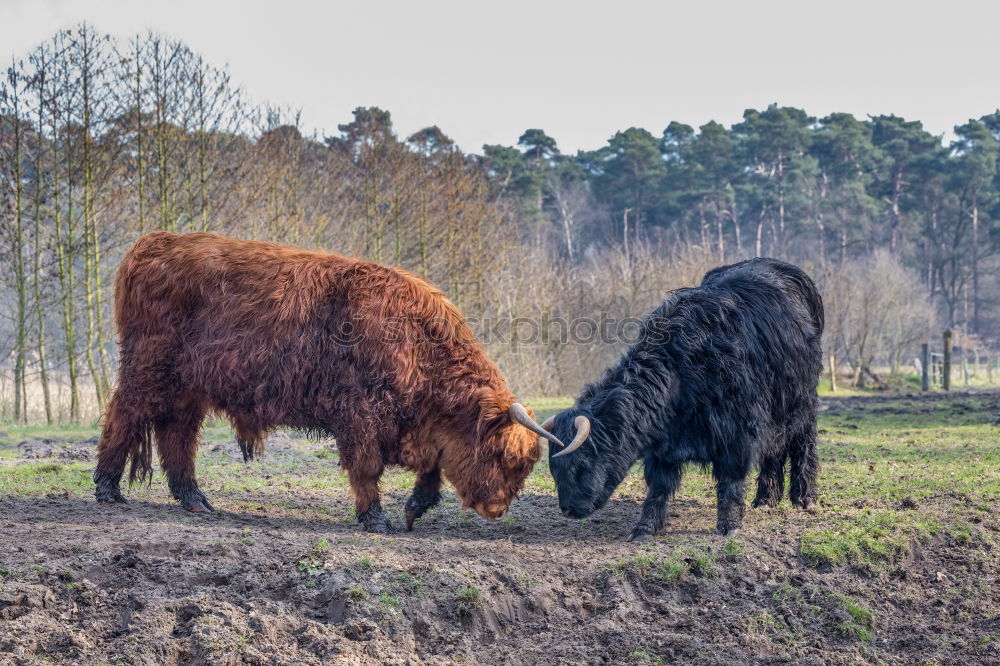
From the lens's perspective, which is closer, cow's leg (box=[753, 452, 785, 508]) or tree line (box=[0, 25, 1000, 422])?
cow's leg (box=[753, 452, 785, 508])

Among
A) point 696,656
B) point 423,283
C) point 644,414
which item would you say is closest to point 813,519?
point 644,414

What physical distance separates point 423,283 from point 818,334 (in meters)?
3.40

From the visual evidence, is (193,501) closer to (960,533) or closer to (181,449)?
(181,449)

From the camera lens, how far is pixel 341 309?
6.97 metres

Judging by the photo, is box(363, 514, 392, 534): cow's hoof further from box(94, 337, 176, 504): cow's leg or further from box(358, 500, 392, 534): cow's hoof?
box(94, 337, 176, 504): cow's leg

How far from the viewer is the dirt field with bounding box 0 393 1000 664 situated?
470 cm

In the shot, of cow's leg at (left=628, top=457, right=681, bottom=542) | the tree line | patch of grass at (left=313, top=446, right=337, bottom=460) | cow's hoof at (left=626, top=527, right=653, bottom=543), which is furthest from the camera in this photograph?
the tree line

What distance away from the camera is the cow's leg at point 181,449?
7.45 meters

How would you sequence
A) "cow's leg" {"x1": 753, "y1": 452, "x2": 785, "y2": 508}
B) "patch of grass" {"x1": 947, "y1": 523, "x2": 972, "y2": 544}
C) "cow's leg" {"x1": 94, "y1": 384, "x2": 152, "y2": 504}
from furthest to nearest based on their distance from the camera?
"cow's leg" {"x1": 753, "y1": 452, "x2": 785, "y2": 508}, "cow's leg" {"x1": 94, "y1": 384, "x2": 152, "y2": 504}, "patch of grass" {"x1": 947, "y1": 523, "x2": 972, "y2": 544}

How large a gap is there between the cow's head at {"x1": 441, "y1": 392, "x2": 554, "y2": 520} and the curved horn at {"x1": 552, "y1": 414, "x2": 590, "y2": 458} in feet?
0.70

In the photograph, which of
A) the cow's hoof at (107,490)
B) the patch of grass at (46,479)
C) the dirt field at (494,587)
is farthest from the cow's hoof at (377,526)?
the patch of grass at (46,479)

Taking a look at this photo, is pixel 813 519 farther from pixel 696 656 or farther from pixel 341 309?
pixel 341 309

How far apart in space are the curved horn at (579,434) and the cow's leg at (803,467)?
2.11 metres

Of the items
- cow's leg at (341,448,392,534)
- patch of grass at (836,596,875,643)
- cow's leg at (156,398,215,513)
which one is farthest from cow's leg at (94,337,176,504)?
patch of grass at (836,596,875,643)
